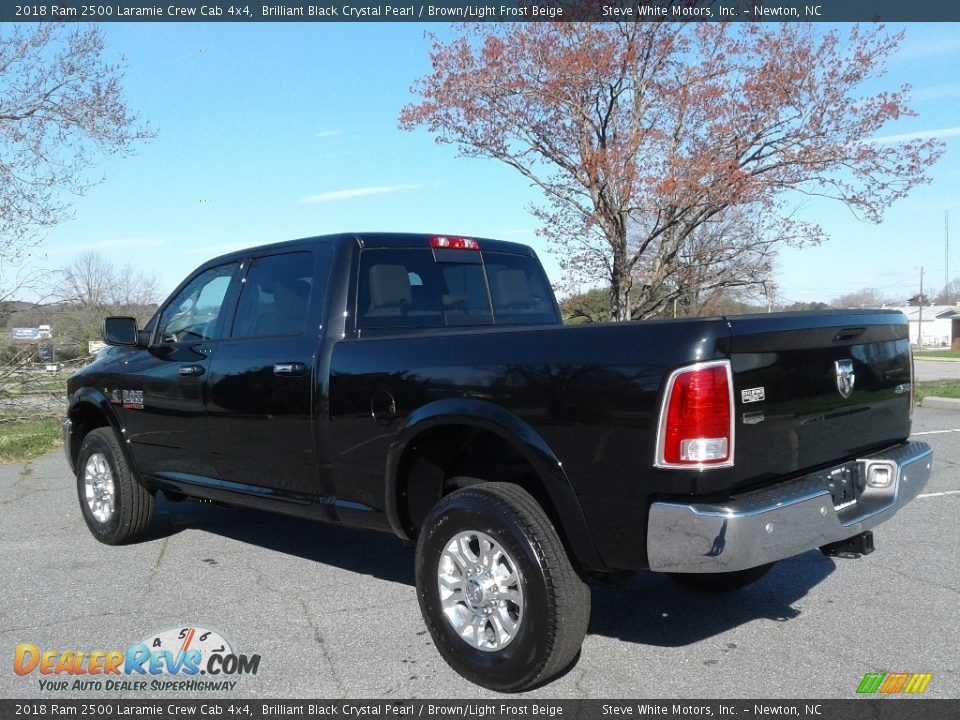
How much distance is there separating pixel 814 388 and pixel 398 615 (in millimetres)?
2353

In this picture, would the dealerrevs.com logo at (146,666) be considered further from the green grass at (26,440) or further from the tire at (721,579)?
the green grass at (26,440)

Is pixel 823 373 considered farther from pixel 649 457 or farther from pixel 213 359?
pixel 213 359

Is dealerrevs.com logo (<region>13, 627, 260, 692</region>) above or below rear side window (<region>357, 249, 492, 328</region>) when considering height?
below

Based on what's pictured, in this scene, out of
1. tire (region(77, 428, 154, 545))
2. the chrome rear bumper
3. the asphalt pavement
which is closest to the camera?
the chrome rear bumper

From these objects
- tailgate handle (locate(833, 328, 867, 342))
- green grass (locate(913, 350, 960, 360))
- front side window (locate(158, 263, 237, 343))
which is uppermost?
front side window (locate(158, 263, 237, 343))

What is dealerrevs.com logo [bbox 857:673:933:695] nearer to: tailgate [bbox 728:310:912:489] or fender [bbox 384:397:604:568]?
tailgate [bbox 728:310:912:489]

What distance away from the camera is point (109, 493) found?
6.04 m

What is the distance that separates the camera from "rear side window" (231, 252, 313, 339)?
4746 mm

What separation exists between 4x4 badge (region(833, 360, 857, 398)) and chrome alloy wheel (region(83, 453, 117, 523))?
470cm

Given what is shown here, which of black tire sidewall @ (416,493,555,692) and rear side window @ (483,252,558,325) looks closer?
black tire sidewall @ (416,493,555,692)

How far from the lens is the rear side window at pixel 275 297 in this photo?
15.6 feet

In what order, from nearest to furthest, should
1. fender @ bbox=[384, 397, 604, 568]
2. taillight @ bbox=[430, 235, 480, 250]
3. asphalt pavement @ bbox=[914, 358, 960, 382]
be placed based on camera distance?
fender @ bbox=[384, 397, 604, 568] → taillight @ bbox=[430, 235, 480, 250] → asphalt pavement @ bbox=[914, 358, 960, 382]

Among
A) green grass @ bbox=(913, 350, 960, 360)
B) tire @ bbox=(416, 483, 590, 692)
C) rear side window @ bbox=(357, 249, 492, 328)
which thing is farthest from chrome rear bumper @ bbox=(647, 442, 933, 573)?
green grass @ bbox=(913, 350, 960, 360)

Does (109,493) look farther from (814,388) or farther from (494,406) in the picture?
(814,388)
